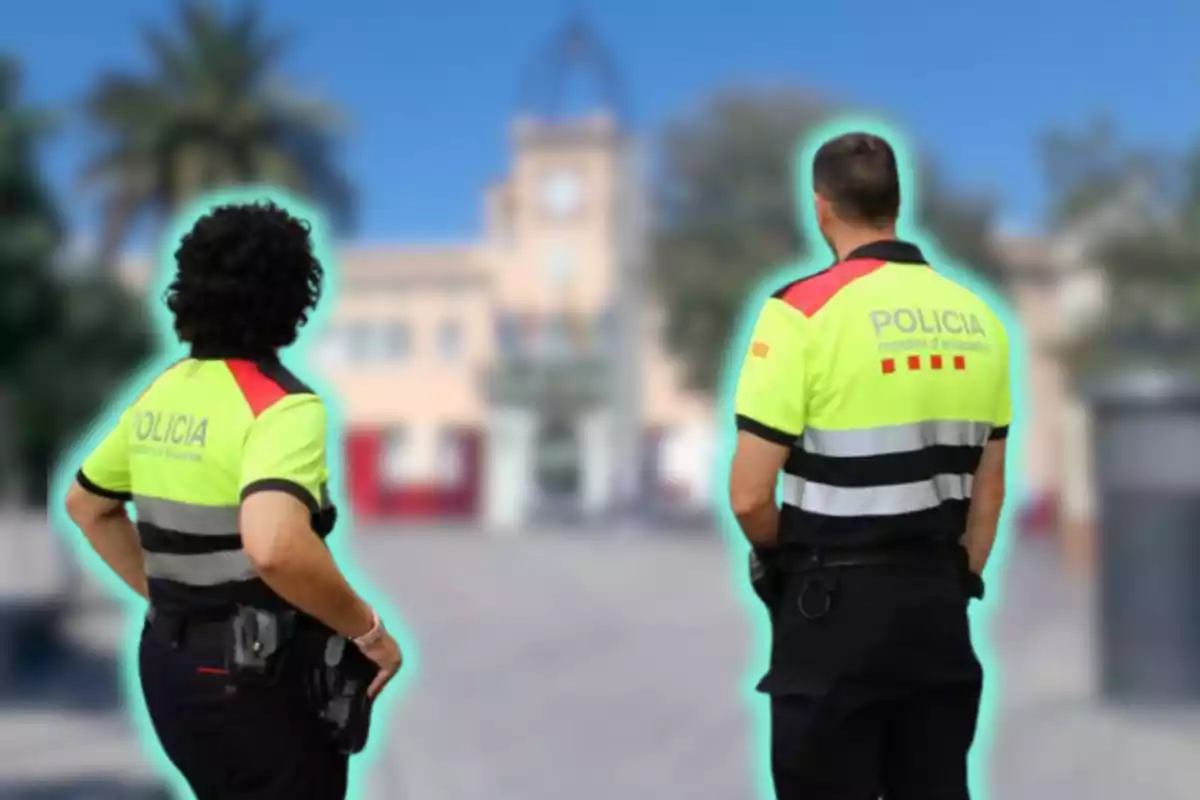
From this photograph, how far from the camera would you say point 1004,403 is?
8.19 ft

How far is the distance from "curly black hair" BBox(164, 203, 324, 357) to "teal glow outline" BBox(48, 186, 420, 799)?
0.08 meters

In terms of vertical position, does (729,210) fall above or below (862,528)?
above

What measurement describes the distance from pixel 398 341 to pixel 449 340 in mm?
1481

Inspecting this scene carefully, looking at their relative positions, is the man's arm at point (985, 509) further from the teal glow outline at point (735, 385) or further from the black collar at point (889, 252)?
the black collar at point (889, 252)

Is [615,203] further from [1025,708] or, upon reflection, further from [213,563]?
[213,563]

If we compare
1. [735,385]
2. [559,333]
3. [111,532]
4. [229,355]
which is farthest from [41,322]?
[559,333]

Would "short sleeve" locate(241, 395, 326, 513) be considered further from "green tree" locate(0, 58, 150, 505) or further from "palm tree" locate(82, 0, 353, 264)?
"palm tree" locate(82, 0, 353, 264)

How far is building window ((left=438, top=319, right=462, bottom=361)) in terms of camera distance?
43.0 m

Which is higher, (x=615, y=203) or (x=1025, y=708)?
(x=615, y=203)

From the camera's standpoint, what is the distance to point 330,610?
2307mm

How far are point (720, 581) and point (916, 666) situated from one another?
64.3 feet

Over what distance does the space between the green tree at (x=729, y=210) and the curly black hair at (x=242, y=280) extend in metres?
30.1

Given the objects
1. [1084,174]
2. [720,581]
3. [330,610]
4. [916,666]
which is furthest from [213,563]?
[1084,174]

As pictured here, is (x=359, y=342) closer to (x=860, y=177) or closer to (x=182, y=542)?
(x=182, y=542)
